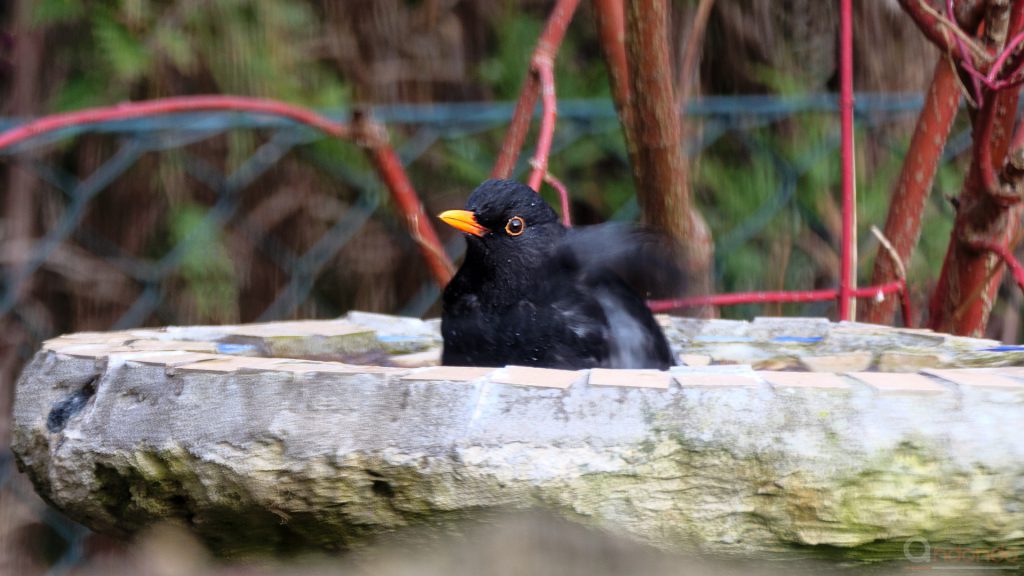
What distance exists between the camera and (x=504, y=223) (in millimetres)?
1500

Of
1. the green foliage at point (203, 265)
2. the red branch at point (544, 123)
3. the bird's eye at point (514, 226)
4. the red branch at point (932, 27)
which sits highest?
the red branch at point (932, 27)

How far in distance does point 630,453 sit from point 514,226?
0.66m

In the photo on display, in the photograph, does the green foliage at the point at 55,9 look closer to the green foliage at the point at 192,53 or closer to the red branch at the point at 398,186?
the green foliage at the point at 192,53

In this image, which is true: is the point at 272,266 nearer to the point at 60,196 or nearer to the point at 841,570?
the point at 60,196

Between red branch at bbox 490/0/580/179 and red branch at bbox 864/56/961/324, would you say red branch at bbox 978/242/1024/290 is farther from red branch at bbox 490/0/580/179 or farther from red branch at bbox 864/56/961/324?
red branch at bbox 490/0/580/179

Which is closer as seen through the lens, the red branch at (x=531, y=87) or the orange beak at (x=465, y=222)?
the orange beak at (x=465, y=222)

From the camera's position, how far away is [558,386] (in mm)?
900

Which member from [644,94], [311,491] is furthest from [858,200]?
[311,491]

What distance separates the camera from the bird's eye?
1493 millimetres

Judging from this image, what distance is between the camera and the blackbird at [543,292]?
1.40 meters

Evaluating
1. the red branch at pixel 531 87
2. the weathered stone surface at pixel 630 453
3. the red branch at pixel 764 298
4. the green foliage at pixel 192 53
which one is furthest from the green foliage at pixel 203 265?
the weathered stone surface at pixel 630 453

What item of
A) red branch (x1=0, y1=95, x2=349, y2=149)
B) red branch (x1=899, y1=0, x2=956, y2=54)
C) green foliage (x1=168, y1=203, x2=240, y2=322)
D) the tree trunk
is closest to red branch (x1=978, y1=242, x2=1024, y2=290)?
red branch (x1=899, y1=0, x2=956, y2=54)

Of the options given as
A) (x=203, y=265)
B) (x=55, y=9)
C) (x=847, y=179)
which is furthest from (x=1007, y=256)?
(x=55, y=9)

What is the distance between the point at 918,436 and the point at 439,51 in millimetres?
2395
